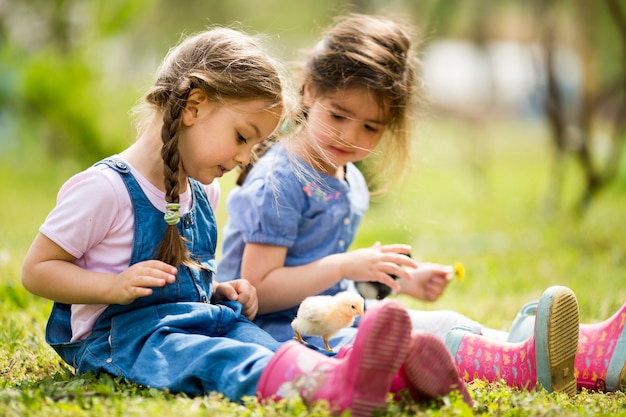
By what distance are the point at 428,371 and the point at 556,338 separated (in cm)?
60

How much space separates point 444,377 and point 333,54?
5.07 feet

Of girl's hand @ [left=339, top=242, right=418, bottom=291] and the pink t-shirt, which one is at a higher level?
the pink t-shirt

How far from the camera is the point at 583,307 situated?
13.1ft

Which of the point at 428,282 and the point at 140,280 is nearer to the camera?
the point at 140,280

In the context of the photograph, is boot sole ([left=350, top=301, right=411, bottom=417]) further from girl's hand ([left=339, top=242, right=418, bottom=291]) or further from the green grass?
girl's hand ([left=339, top=242, right=418, bottom=291])

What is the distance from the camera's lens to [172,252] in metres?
2.52

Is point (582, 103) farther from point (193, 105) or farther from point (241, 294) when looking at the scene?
point (193, 105)

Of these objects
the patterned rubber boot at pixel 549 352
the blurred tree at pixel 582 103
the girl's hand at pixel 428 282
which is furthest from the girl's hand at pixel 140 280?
the blurred tree at pixel 582 103

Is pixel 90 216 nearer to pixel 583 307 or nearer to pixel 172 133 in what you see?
pixel 172 133

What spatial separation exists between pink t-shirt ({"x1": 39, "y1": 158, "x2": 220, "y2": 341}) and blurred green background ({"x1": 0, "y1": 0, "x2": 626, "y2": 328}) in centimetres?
74

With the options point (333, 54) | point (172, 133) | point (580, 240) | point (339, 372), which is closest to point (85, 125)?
point (580, 240)

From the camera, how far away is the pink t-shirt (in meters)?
2.40

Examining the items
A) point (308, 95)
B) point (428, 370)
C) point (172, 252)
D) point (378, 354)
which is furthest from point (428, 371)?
point (308, 95)

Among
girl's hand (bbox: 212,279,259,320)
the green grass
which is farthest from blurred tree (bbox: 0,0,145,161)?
girl's hand (bbox: 212,279,259,320)
